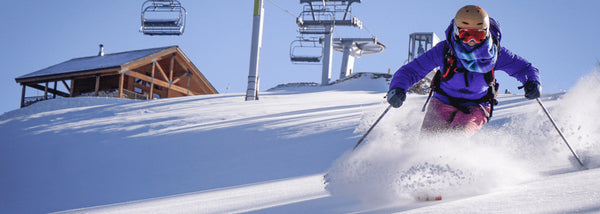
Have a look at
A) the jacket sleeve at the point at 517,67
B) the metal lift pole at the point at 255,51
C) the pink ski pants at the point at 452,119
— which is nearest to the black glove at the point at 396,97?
the pink ski pants at the point at 452,119

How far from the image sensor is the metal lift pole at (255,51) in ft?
44.9

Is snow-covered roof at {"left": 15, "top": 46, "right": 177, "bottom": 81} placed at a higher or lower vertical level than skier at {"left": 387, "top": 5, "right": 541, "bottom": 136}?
lower

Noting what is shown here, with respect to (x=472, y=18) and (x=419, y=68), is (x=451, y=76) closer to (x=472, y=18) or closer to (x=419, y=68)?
(x=419, y=68)

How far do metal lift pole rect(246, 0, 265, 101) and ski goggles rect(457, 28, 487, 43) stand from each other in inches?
403

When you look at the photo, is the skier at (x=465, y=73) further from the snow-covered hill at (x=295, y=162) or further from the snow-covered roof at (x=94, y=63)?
the snow-covered roof at (x=94, y=63)

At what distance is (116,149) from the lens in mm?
8086

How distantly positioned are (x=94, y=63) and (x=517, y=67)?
82.7 ft

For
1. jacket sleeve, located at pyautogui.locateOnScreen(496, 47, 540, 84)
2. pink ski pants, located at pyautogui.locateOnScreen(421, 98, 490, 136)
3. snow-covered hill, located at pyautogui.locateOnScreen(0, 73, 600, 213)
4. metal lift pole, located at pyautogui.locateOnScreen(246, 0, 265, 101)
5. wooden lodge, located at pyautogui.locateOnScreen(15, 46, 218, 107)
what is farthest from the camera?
wooden lodge, located at pyautogui.locateOnScreen(15, 46, 218, 107)

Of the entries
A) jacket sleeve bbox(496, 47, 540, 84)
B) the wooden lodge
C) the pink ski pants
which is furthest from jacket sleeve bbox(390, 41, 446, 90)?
the wooden lodge

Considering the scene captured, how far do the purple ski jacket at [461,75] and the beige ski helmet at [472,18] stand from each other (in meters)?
0.21

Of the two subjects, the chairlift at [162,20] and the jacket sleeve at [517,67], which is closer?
the jacket sleeve at [517,67]

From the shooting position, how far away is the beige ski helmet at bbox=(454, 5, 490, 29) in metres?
3.68

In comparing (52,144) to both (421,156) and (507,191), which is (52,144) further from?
(507,191)

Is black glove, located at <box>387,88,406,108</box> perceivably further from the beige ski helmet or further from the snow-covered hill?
the beige ski helmet
